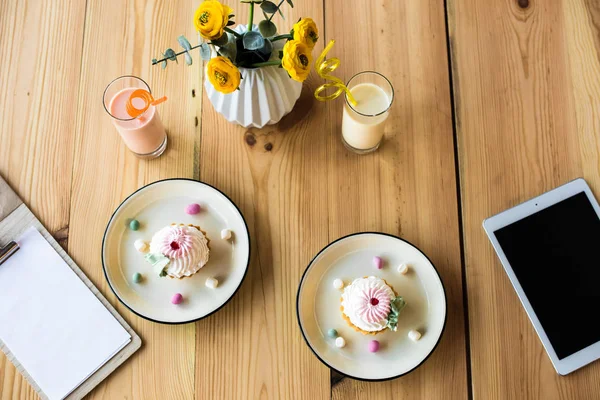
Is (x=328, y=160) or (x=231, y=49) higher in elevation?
(x=231, y=49)

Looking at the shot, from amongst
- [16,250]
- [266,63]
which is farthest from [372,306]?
[16,250]

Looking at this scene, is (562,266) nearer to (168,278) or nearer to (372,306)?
(372,306)

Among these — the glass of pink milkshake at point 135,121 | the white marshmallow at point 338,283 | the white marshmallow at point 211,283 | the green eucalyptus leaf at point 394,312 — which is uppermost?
the glass of pink milkshake at point 135,121

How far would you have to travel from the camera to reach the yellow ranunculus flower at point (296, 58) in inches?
33.1

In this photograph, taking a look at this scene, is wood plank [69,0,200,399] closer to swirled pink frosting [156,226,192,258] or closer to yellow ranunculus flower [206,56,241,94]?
swirled pink frosting [156,226,192,258]

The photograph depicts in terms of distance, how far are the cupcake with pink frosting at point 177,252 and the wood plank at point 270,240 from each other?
107mm

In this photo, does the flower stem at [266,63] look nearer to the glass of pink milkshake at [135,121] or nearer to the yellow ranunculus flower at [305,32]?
the yellow ranunculus flower at [305,32]

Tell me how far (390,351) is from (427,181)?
34cm

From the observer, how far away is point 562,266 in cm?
104

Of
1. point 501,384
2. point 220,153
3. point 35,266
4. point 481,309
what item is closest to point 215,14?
point 220,153

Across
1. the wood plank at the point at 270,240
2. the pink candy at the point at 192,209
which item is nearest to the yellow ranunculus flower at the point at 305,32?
the wood plank at the point at 270,240

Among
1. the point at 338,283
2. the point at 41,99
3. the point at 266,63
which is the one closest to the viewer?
the point at 266,63

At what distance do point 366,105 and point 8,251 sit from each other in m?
0.75

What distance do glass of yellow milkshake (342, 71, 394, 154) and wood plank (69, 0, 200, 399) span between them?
0.33 meters
